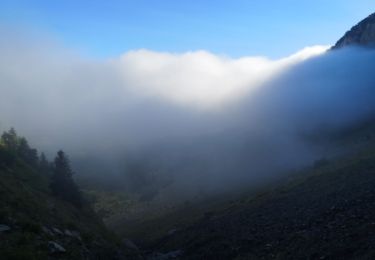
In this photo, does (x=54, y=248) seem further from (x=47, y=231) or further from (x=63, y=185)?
(x=63, y=185)

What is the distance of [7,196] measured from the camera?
3244 centimetres

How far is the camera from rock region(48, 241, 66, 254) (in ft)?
80.3

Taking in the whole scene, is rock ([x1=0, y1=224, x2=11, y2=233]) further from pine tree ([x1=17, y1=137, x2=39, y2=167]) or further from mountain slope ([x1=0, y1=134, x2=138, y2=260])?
pine tree ([x1=17, y1=137, x2=39, y2=167])

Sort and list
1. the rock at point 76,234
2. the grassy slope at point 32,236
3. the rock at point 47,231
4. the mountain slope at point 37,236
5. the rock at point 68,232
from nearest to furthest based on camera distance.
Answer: the grassy slope at point 32,236, the mountain slope at point 37,236, the rock at point 47,231, the rock at point 68,232, the rock at point 76,234

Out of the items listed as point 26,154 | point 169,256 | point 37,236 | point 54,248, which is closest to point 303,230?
point 54,248

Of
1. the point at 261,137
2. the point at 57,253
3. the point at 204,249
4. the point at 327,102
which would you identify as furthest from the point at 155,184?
the point at 57,253

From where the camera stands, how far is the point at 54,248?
81.7 ft

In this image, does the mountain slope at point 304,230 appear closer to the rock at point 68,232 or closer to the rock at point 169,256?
the rock at point 169,256

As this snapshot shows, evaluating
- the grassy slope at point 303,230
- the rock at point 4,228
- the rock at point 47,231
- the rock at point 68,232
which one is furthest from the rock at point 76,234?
the grassy slope at point 303,230

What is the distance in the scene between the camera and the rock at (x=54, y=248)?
80.3 ft

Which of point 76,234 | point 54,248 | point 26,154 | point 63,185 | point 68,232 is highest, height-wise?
point 26,154

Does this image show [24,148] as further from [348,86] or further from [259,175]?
[348,86]

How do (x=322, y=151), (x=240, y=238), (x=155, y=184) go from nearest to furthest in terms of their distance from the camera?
(x=240, y=238)
(x=322, y=151)
(x=155, y=184)

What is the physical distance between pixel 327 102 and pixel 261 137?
1543 inches
